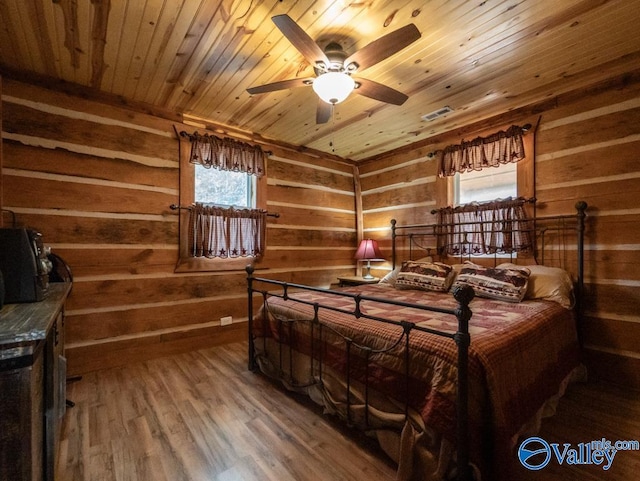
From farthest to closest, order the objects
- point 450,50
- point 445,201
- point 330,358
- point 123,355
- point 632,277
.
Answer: point 445,201
point 123,355
point 632,277
point 450,50
point 330,358

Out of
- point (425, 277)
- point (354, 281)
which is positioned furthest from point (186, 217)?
point (425, 277)

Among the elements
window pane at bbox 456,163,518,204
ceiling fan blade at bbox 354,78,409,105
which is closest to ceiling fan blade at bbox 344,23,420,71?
ceiling fan blade at bbox 354,78,409,105

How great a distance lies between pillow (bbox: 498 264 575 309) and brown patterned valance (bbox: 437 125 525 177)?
118 centimetres

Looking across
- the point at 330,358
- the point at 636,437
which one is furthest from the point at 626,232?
the point at 330,358

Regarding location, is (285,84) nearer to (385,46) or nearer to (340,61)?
(340,61)

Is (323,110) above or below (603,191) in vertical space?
above

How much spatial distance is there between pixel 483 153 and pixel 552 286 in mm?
1545

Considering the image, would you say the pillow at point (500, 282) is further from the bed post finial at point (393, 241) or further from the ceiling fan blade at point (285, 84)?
the ceiling fan blade at point (285, 84)

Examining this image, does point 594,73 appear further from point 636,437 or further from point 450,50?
point 636,437

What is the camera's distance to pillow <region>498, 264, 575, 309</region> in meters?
2.35

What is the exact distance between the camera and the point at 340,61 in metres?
2.04

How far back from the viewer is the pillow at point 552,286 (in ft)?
7.70

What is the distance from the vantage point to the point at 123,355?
2795 millimetres

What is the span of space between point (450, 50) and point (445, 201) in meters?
1.79
